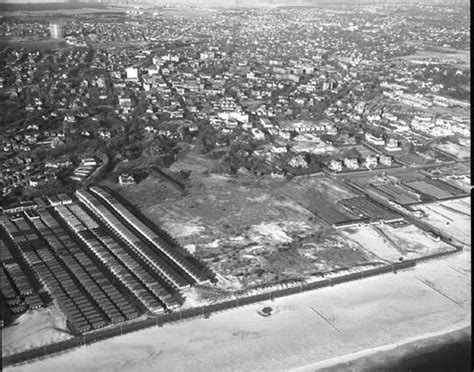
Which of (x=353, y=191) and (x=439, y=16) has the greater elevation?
(x=439, y=16)

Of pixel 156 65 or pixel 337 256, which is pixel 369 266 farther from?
pixel 156 65

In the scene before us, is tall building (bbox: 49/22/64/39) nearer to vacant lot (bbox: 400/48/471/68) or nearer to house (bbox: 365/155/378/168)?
vacant lot (bbox: 400/48/471/68)

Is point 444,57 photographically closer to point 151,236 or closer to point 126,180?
point 126,180

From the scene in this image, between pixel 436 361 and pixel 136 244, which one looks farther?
pixel 136 244

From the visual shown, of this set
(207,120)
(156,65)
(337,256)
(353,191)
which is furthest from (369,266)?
(156,65)

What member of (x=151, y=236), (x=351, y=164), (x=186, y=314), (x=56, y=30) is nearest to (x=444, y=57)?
(x=351, y=164)

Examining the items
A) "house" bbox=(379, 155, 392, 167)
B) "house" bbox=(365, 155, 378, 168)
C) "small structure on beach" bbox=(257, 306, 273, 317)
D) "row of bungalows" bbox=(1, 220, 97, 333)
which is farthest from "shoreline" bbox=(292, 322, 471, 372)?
"house" bbox=(379, 155, 392, 167)

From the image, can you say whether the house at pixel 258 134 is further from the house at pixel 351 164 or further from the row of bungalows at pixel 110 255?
the row of bungalows at pixel 110 255
